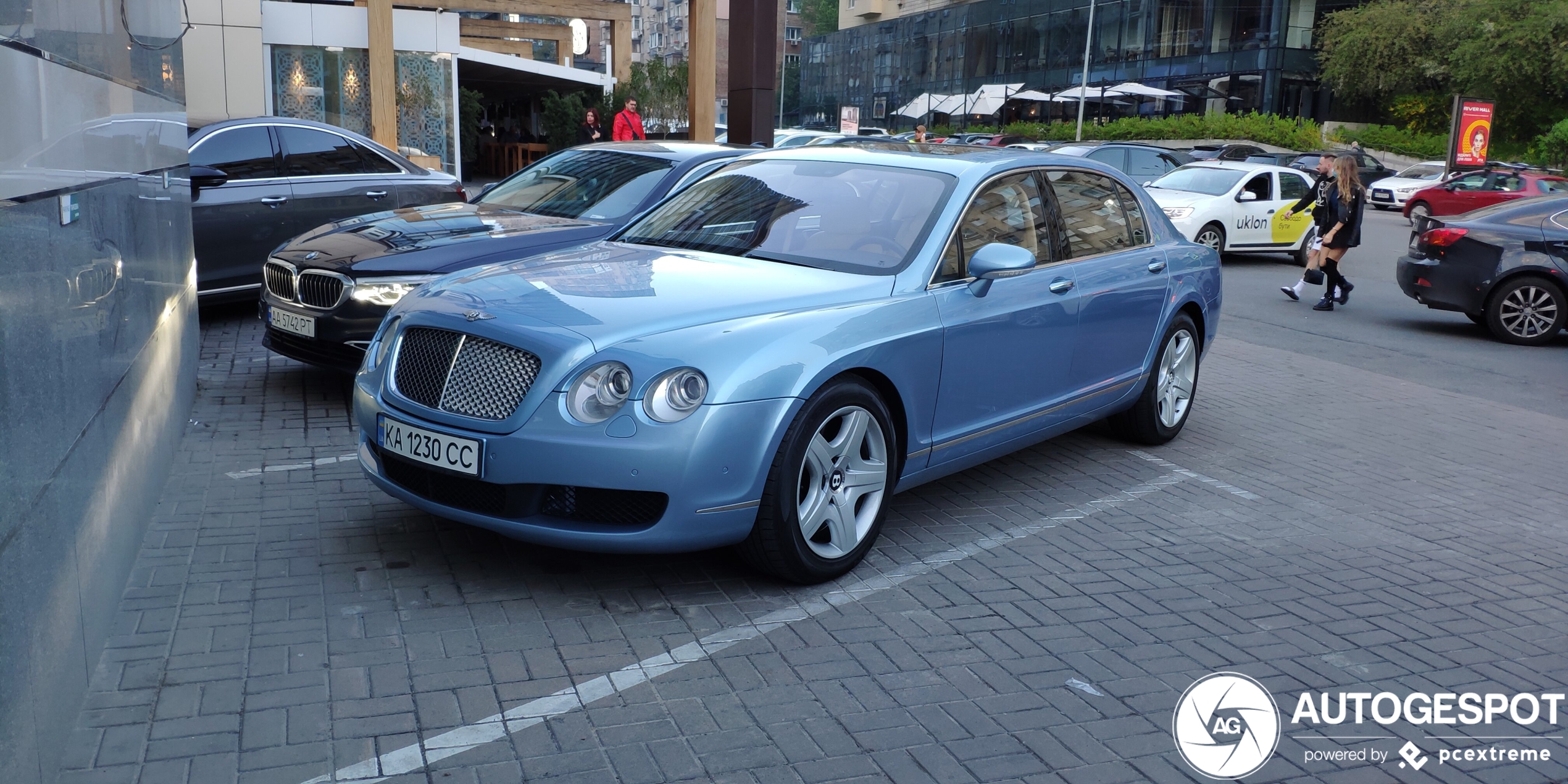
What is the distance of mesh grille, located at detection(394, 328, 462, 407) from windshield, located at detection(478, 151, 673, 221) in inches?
138

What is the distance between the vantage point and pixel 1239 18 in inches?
2111

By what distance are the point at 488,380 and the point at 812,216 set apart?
1.78 meters

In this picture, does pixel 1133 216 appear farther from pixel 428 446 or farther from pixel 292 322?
pixel 292 322

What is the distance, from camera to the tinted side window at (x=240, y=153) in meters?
9.52

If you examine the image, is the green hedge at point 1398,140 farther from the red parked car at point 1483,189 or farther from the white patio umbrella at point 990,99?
the red parked car at point 1483,189

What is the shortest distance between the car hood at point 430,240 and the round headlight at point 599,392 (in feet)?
9.98

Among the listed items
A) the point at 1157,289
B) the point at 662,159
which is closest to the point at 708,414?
the point at 1157,289

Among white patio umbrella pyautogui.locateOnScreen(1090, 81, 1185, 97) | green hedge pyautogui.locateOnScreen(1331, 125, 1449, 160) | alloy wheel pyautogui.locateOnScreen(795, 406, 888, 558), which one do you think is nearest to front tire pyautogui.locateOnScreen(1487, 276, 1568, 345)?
alloy wheel pyautogui.locateOnScreen(795, 406, 888, 558)

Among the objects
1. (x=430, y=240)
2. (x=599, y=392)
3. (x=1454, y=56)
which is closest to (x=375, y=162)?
(x=430, y=240)

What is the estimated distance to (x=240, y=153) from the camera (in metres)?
9.67

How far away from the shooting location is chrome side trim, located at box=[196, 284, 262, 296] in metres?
9.40

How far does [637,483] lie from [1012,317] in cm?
208

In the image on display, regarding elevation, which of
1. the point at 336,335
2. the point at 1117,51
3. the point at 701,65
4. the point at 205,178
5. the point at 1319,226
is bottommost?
the point at 336,335

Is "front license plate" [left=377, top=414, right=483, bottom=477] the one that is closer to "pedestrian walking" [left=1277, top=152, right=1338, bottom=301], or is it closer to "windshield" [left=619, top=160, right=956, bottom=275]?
"windshield" [left=619, top=160, right=956, bottom=275]
